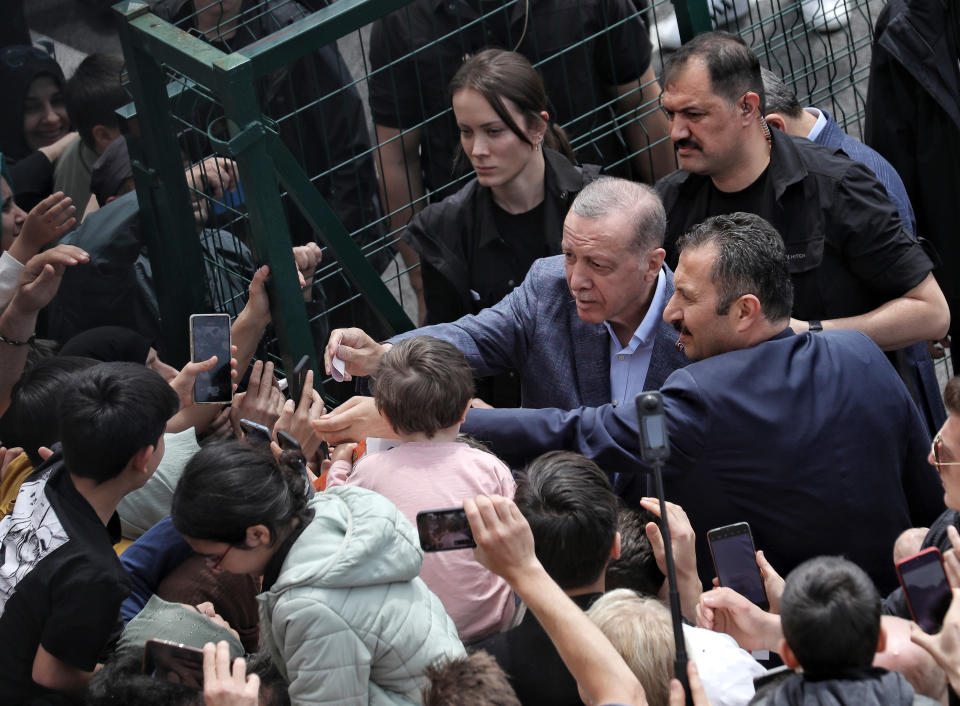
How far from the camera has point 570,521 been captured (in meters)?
2.73

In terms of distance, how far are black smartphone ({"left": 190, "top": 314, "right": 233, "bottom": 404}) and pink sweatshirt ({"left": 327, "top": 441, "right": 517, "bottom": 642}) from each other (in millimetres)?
915

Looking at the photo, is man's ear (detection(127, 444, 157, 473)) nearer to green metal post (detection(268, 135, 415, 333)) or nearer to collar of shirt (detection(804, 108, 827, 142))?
green metal post (detection(268, 135, 415, 333))

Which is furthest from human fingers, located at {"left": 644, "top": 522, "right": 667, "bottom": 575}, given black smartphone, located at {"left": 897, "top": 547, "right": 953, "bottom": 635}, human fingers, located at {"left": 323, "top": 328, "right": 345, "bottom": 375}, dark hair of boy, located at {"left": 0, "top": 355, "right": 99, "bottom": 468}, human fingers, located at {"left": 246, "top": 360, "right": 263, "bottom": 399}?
dark hair of boy, located at {"left": 0, "top": 355, "right": 99, "bottom": 468}

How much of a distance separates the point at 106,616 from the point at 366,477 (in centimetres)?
69

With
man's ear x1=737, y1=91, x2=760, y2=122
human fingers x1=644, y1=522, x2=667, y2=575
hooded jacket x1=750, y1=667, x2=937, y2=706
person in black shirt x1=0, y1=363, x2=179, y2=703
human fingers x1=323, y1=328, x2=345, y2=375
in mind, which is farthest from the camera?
man's ear x1=737, y1=91, x2=760, y2=122

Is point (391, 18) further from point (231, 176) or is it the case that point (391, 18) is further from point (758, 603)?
point (758, 603)

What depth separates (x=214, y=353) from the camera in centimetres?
386

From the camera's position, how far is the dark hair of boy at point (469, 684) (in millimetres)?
2367

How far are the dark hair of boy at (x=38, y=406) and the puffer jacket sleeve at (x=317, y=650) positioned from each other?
1.23 meters

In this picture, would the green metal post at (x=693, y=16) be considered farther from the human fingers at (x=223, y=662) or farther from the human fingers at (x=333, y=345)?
the human fingers at (x=223, y=662)

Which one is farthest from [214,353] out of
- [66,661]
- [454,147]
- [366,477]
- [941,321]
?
[941,321]

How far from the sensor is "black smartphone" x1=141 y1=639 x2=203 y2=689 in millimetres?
2629

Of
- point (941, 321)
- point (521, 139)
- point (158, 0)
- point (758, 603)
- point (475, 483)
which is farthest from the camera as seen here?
point (158, 0)

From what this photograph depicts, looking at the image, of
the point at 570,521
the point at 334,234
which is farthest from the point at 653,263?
the point at 570,521
